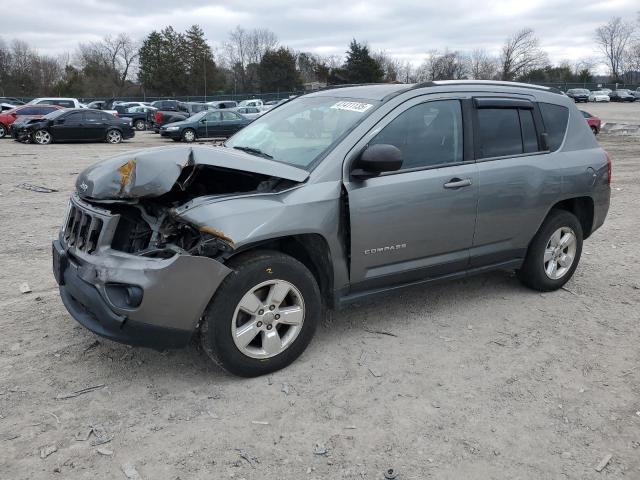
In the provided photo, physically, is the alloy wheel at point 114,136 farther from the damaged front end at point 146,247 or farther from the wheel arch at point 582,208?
the wheel arch at point 582,208

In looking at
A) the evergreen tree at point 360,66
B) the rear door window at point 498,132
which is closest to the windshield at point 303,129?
the rear door window at point 498,132

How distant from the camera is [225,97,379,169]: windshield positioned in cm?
394

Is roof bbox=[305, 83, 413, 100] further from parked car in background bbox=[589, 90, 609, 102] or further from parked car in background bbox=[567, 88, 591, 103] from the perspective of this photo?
parked car in background bbox=[589, 90, 609, 102]

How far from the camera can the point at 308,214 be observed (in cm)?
355

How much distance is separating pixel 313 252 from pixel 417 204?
854 millimetres

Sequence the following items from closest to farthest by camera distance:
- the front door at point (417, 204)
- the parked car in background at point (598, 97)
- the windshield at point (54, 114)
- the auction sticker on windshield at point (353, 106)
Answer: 1. the front door at point (417, 204)
2. the auction sticker on windshield at point (353, 106)
3. the windshield at point (54, 114)
4. the parked car in background at point (598, 97)

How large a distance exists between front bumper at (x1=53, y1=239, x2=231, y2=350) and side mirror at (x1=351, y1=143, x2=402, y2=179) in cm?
116

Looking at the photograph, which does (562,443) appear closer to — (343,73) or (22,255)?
(22,255)

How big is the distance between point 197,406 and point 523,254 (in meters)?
3.14

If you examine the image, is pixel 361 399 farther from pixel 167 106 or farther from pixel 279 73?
pixel 279 73

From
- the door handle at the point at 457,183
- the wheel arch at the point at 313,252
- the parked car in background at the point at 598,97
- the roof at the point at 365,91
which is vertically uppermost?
the parked car in background at the point at 598,97

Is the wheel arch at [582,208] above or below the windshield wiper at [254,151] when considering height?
below

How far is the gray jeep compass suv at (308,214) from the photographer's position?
10.6ft

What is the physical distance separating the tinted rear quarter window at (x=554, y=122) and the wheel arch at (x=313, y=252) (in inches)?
99.2
